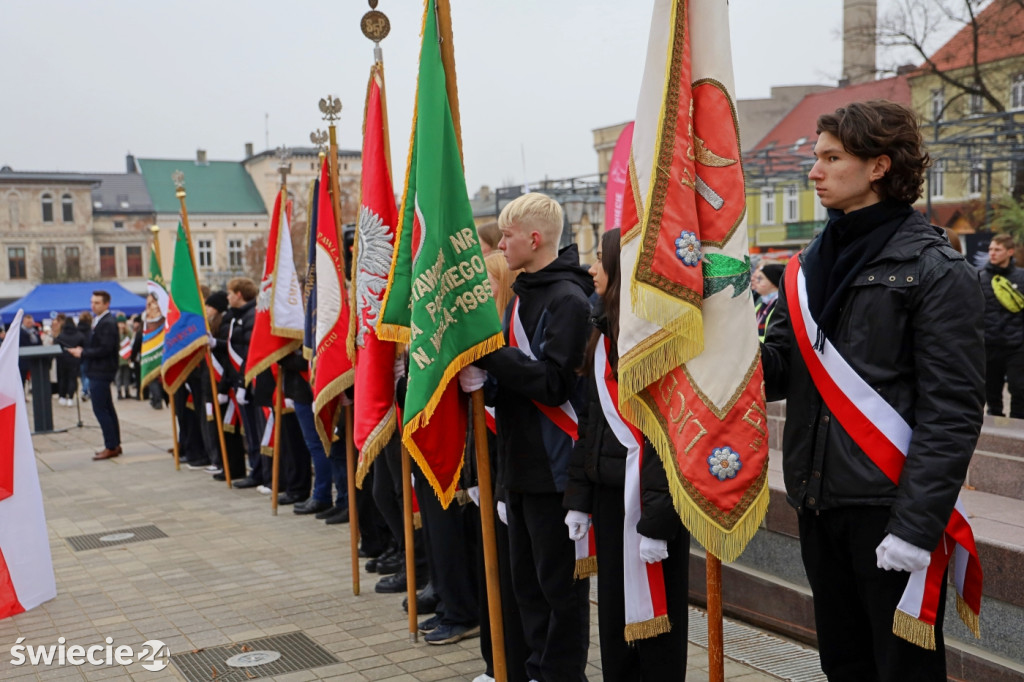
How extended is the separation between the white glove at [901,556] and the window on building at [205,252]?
234 feet

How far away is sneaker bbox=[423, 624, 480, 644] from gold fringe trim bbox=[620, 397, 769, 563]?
249cm

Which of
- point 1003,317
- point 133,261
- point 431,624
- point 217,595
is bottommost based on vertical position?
point 217,595

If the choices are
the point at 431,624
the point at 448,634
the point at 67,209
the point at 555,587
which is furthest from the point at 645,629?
the point at 67,209

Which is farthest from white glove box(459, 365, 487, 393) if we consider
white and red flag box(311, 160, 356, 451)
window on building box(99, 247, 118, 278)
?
window on building box(99, 247, 118, 278)

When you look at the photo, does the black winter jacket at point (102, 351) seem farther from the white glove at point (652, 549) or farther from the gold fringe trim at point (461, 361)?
the white glove at point (652, 549)

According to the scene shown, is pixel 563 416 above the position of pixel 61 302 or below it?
above

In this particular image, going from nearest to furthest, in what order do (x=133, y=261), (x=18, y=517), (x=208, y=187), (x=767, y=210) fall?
(x=18, y=517)
(x=767, y=210)
(x=133, y=261)
(x=208, y=187)

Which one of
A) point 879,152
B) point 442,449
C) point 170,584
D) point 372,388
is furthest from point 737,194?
point 170,584

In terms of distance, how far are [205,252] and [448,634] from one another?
69653mm

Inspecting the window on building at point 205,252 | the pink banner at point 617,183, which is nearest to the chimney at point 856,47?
the pink banner at point 617,183

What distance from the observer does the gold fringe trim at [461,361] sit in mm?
4043

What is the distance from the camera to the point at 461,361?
404 cm

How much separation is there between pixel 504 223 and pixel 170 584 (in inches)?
164

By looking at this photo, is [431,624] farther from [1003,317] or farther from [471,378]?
[1003,317]
